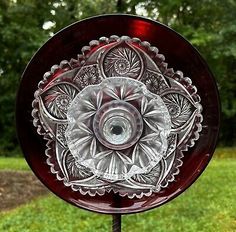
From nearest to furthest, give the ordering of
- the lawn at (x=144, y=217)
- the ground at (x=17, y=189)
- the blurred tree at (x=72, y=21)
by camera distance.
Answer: the lawn at (x=144, y=217) → the ground at (x=17, y=189) → the blurred tree at (x=72, y=21)

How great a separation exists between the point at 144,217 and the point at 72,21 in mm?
6826

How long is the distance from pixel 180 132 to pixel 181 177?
0.54ft

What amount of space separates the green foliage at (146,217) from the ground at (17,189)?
25 cm

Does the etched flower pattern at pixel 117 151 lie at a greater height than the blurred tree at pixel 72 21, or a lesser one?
lesser

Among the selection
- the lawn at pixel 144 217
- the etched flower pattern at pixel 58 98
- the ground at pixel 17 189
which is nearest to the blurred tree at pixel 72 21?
the ground at pixel 17 189

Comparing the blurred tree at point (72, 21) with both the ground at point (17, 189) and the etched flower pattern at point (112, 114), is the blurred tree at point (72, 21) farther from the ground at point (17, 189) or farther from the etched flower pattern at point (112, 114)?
the etched flower pattern at point (112, 114)

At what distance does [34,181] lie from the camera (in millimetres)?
6680

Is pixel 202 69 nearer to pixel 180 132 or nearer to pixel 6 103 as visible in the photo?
pixel 180 132

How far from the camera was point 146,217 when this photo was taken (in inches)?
178

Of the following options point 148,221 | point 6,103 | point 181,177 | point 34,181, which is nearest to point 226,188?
point 148,221

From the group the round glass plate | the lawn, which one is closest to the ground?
the lawn

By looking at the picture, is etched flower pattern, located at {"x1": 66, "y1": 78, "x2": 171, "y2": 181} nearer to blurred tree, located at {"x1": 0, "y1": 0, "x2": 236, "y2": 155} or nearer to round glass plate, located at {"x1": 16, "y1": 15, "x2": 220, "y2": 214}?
round glass plate, located at {"x1": 16, "y1": 15, "x2": 220, "y2": 214}

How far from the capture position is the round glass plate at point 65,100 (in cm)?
191

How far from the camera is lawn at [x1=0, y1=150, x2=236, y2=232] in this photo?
13.8ft
